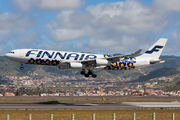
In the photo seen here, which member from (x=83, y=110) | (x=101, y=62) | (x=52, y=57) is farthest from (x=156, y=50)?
(x=83, y=110)

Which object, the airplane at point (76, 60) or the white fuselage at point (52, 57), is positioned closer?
the white fuselage at point (52, 57)

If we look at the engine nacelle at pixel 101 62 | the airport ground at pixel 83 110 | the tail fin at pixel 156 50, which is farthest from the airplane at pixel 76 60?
the airport ground at pixel 83 110

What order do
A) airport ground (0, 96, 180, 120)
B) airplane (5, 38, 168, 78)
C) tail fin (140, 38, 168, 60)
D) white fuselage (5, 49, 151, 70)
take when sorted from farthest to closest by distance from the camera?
tail fin (140, 38, 168, 60) < airplane (5, 38, 168, 78) < white fuselage (5, 49, 151, 70) < airport ground (0, 96, 180, 120)

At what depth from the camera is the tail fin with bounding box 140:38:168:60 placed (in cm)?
7694

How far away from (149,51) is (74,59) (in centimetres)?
2317

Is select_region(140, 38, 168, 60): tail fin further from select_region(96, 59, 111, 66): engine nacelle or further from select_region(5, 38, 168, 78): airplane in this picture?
select_region(96, 59, 111, 66): engine nacelle

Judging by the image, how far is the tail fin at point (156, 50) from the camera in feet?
252

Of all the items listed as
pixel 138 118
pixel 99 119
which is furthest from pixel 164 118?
pixel 99 119

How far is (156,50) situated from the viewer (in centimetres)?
7756

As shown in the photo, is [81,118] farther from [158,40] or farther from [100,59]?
[158,40]

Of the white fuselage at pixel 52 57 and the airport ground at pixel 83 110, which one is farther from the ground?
the white fuselage at pixel 52 57

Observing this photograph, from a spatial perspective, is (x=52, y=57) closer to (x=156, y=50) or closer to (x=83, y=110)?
(x=83, y=110)

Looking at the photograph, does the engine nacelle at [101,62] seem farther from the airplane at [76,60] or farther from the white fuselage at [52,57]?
the white fuselage at [52,57]

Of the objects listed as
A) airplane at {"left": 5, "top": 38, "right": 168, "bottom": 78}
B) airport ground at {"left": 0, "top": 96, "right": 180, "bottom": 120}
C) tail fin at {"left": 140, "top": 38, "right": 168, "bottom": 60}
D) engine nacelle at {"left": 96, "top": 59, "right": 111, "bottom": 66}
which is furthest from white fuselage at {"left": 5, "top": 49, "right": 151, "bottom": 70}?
tail fin at {"left": 140, "top": 38, "right": 168, "bottom": 60}
